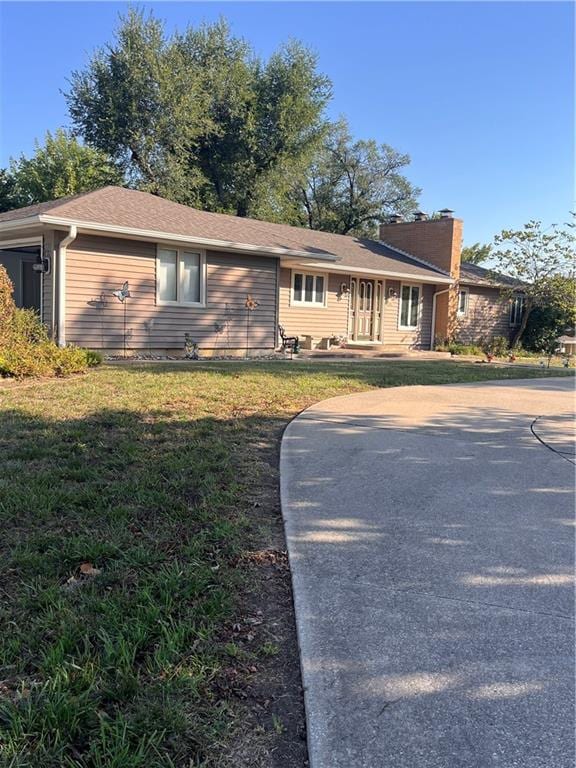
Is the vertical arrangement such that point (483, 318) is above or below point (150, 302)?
above

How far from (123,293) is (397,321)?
10.6 metres

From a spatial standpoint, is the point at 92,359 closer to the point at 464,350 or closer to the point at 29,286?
the point at 29,286

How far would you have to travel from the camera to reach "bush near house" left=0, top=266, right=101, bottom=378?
27.3 feet

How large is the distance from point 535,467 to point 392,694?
3.29 m

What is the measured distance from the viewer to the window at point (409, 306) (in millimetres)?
20875

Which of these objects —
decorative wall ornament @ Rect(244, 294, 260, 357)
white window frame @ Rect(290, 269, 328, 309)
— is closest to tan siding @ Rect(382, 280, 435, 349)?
white window frame @ Rect(290, 269, 328, 309)

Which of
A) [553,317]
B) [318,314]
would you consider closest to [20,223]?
[318,314]

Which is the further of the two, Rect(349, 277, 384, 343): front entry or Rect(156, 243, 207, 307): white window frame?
Rect(349, 277, 384, 343): front entry

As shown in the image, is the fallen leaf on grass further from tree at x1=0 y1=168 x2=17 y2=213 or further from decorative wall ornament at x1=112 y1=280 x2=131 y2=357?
tree at x1=0 y1=168 x2=17 y2=213

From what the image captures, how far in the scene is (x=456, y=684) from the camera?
2129 mm

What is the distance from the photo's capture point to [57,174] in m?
27.4

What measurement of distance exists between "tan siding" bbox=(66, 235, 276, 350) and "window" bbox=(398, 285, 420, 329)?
21.8 feet

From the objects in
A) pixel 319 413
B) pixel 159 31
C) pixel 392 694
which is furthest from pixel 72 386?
pixel 159 31

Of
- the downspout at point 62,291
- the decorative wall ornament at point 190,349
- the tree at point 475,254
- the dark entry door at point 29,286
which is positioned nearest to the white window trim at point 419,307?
the decorative wall ornament at point 190,349
